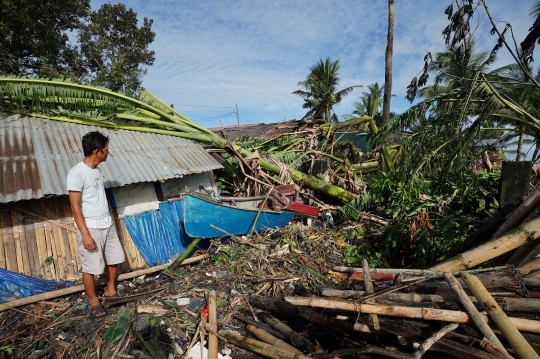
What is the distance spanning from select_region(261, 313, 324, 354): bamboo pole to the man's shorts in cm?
203

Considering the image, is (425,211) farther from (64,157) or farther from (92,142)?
(64,157)

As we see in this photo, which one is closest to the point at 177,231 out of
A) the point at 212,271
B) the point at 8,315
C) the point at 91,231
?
the point at 212,271

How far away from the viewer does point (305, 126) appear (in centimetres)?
933

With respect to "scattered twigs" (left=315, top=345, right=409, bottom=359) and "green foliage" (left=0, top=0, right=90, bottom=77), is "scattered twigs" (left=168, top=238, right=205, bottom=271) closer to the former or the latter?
"scattered twigs" (left=315, top=345, right=409, bottom=359)

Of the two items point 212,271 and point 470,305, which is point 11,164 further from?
point 470,305

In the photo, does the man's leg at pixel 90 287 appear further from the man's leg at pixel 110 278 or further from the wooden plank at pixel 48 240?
the wooden plank at pixel 48 240

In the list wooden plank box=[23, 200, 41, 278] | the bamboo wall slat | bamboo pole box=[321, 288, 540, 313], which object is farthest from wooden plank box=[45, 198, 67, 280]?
bamboo pole box=[321, 288, 540, 313]

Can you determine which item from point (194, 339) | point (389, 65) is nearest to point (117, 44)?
point (389, 65)

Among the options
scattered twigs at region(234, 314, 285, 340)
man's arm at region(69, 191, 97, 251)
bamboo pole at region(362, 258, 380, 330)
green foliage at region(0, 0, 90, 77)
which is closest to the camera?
bamboo pole at region(362, 258, 380, 330)

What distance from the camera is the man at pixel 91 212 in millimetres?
3410

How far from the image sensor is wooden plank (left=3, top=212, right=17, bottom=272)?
4254mm

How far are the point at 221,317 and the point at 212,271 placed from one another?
4.19ft

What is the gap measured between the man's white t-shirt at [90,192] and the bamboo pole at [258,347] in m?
1.93

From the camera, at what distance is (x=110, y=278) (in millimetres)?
4090
